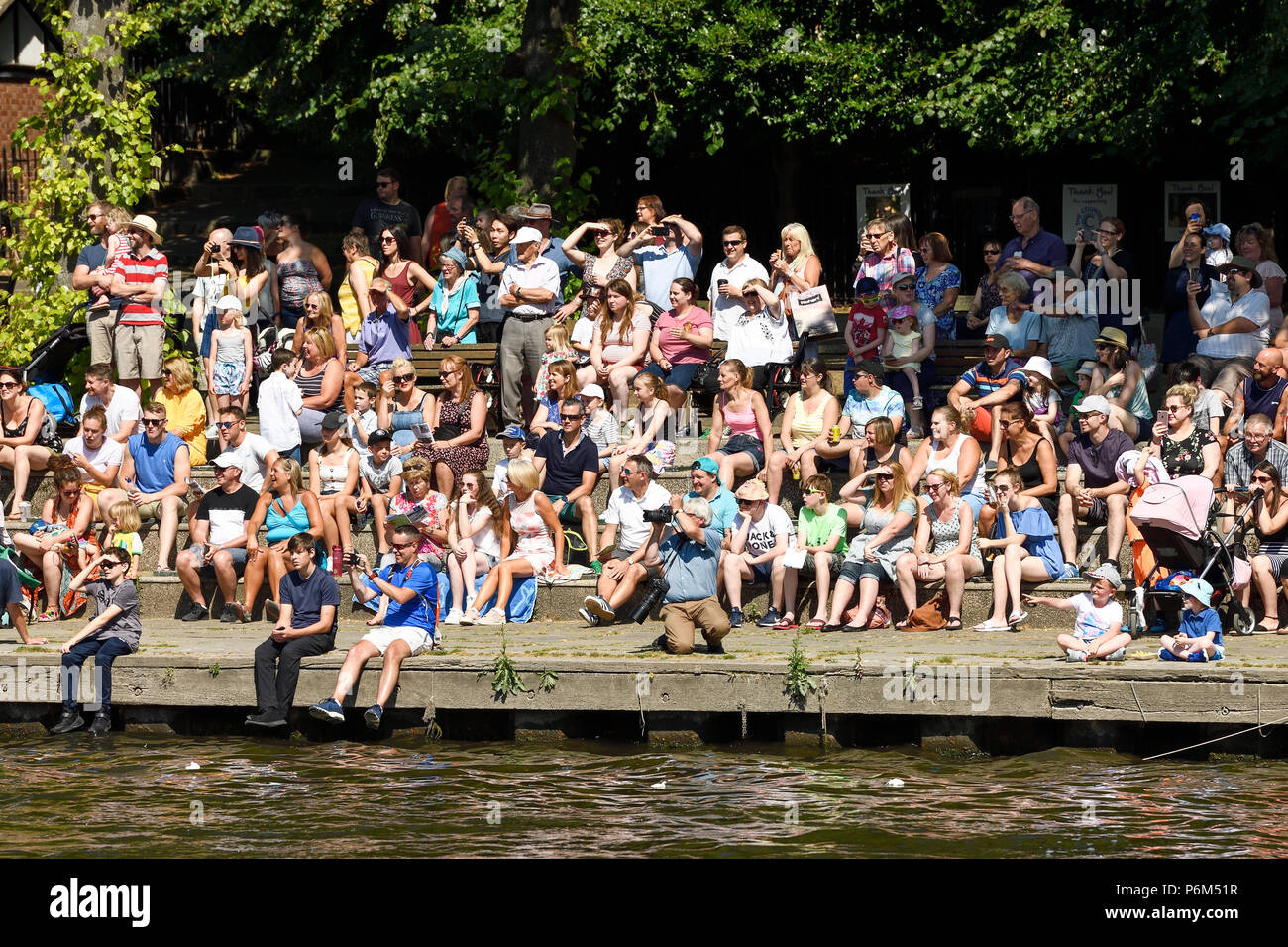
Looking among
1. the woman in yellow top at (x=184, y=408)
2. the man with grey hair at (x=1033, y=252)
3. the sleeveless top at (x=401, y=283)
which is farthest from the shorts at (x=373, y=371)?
Answer: the man with grey hair at (x=1033, y=252)

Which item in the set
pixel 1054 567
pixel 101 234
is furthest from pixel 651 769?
pixel 101 234

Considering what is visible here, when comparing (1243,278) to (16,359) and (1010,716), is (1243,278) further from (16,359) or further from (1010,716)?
(16,359)

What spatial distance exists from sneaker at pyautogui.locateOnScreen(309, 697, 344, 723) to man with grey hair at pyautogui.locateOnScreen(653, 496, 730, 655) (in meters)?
2.17

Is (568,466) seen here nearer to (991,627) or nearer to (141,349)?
(991,627)

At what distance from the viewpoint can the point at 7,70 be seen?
25.2 metres

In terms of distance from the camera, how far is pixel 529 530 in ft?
44.6

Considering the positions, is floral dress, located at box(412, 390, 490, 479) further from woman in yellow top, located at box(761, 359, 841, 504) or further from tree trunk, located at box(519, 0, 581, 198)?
tree trunk, located at box(519, 0, 581, 198)

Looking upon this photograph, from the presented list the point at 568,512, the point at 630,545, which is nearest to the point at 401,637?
the point at 630,545

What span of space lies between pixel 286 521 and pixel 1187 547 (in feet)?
21.2

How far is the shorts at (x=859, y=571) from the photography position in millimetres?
12906

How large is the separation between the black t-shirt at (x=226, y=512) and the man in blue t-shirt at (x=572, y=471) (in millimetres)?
2203

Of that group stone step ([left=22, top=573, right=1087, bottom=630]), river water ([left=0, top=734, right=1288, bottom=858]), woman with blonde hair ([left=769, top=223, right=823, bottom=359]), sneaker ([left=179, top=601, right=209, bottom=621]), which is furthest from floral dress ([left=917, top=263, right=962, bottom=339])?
sneaker ([left=179, top=601, right=209, bottom=621])

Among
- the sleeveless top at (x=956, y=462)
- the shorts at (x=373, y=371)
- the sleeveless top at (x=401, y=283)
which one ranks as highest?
the sleeveless top at (x=401, y=283)

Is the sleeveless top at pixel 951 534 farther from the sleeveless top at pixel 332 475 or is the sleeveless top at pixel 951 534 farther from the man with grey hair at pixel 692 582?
the sleeveless top at pixel 332 475
